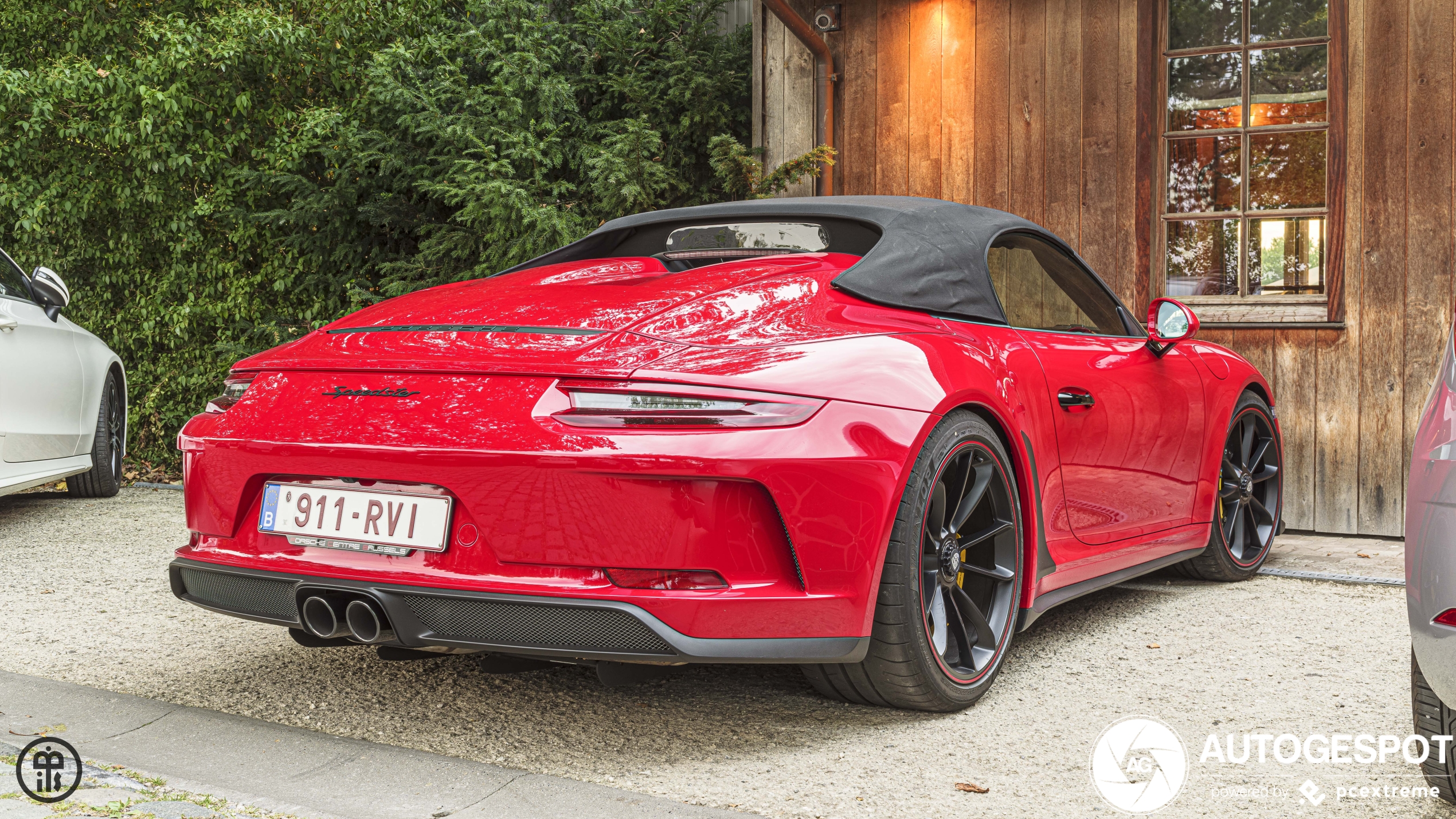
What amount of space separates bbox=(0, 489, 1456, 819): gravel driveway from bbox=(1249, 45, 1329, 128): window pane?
2.76m

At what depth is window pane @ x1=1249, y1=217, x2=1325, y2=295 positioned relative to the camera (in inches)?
236

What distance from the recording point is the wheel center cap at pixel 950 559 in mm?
2875

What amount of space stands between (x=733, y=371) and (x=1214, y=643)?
2.03 m

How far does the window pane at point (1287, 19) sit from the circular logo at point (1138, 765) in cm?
442

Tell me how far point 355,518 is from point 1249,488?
349 centimetres

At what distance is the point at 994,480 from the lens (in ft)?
9.98

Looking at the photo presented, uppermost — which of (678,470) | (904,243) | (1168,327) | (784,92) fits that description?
(784,92)

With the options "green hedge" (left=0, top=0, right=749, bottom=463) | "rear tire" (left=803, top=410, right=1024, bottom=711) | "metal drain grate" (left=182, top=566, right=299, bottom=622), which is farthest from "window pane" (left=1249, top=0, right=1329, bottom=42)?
"metal drain grate" (left=182, top=566, right=299, bottom=622)

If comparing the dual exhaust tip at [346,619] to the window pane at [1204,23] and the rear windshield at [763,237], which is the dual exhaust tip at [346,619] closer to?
the rear windshield at [763,237]

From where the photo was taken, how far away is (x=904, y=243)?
3189 millimetres

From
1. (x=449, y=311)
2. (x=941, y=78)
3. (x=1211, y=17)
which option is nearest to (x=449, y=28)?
(x=941, y=78)

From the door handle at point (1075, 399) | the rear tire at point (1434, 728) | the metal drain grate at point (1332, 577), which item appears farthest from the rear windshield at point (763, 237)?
the metal drain grate at point (1332, 577)

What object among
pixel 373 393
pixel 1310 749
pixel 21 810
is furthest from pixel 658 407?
pixel 1310 749

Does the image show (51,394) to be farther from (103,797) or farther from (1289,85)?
(1289,85)
